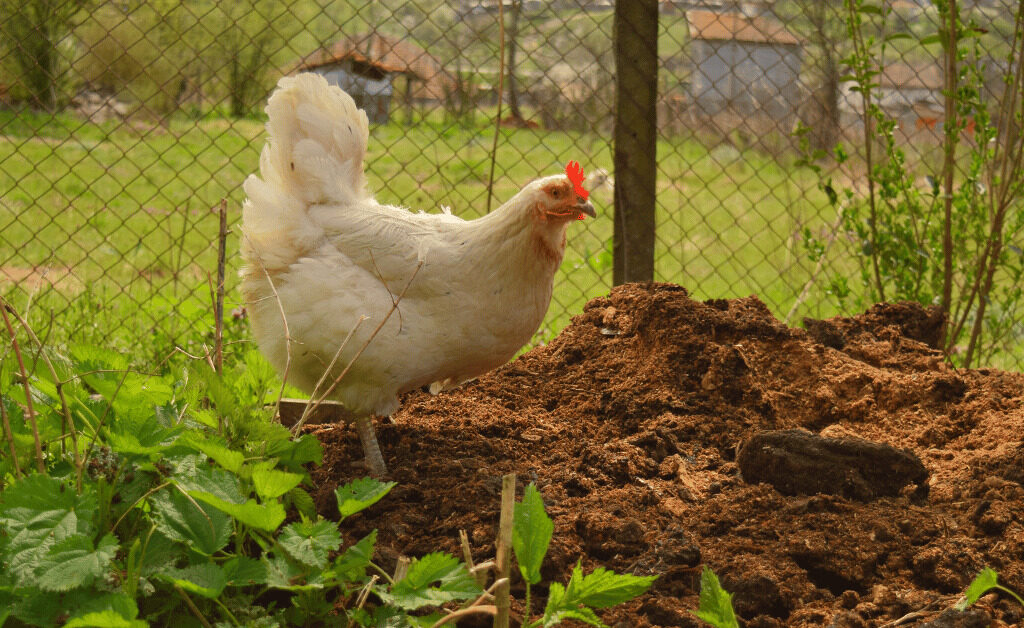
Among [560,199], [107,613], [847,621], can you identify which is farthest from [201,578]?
[560,199]

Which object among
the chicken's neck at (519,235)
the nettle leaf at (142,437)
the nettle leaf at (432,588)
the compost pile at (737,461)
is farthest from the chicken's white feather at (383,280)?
the nettle leaf at (432,588)

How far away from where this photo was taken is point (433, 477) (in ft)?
7.81

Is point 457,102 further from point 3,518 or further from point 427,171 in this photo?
point 3,518

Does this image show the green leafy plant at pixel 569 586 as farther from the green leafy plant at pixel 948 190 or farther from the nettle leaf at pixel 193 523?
the green leafy plant at pixel 948 190

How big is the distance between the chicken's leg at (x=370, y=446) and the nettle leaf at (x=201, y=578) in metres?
0.95

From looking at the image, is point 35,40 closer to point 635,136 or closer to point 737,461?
point 635,136

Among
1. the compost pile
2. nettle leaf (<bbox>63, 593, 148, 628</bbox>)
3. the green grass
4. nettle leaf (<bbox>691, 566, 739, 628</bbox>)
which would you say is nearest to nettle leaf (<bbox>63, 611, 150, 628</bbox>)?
nettle leaf (<bbox>63, 593, 148, 628</bbox>)

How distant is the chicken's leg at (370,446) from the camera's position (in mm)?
A: 2523

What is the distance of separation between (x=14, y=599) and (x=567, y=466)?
1336 millimetres

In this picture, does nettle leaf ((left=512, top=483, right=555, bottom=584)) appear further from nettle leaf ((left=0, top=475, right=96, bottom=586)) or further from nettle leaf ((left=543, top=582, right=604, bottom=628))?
nettle leaf ((left=0, top=475, right=96, bottom=586))

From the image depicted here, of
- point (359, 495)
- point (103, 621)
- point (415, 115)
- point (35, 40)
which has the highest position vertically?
point (35, 40)

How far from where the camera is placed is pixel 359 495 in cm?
172

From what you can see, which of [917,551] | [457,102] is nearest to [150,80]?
[457,102]

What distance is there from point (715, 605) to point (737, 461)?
843 millimetres
